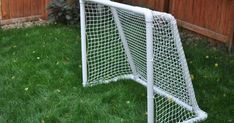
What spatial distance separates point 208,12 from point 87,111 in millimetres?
3258

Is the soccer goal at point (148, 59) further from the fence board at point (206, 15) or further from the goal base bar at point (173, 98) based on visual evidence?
the fence board at point (206, 15)

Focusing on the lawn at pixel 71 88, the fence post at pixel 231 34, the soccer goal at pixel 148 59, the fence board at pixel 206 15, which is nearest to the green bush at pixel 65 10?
the lawn at pixel 71 88

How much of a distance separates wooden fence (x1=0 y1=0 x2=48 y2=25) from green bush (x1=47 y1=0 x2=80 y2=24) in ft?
1.00

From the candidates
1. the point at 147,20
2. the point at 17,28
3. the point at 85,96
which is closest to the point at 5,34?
the point at 17,28

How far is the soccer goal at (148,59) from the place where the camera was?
4.02m

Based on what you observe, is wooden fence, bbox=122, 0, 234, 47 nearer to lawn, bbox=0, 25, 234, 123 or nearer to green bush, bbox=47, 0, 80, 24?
lawn, bbox=0, 25, 234, 123

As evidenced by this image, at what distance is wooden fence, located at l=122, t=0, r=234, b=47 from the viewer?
6668mm

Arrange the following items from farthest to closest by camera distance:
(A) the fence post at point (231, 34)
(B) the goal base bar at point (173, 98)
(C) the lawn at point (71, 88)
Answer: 1. (A) the fence post at point (231, 34)
2. (C) the lawn at point (71, 88)
3. (B) the goal base bar at point (173, 98)

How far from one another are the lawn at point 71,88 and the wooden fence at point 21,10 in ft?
3.56

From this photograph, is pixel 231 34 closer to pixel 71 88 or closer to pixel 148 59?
pixel 71 88

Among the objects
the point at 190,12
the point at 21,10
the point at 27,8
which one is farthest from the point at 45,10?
the point at 190,12

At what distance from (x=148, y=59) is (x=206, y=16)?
350cm

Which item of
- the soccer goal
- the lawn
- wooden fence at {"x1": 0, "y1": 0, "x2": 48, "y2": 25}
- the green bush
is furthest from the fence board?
wooden fence at {"x1": 0, "y1": 0, "x2": 48, "y2": 25}

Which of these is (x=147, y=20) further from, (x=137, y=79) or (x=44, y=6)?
(x=44, y=6)
